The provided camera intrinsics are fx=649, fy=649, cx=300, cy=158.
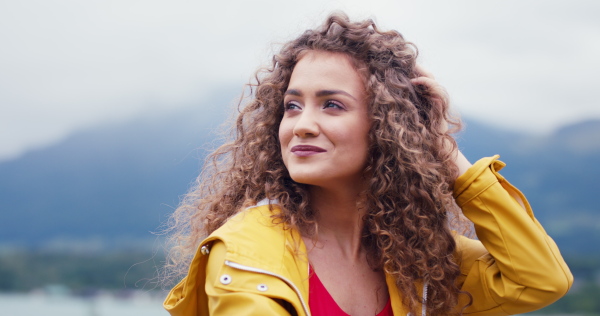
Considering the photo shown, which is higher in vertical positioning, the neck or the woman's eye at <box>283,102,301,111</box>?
the woman's eye at <box>283,102,301,111</box>

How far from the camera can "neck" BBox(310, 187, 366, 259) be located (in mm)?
1951

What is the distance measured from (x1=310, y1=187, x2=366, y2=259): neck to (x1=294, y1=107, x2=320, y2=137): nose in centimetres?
23

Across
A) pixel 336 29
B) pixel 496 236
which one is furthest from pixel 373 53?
pixel 496 236

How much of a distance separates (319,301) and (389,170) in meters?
0.43

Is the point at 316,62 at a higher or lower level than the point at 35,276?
higher

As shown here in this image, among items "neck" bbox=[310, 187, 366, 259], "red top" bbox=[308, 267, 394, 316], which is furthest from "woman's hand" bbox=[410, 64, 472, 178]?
"red top" bbox=[308, 267, 394, 316]

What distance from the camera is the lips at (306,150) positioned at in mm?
1792

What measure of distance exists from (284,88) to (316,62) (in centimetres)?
17

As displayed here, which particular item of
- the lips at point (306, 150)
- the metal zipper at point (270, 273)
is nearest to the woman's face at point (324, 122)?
the lips at point (306, 150)

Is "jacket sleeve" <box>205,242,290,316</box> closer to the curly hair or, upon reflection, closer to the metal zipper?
the metal zipper

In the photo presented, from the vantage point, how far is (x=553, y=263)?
1.86m

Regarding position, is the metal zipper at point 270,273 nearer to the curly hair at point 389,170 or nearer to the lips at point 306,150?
the curly hair at point 389,170

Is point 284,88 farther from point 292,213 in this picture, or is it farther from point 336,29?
point 292,213

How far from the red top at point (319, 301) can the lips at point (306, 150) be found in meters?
0.32
